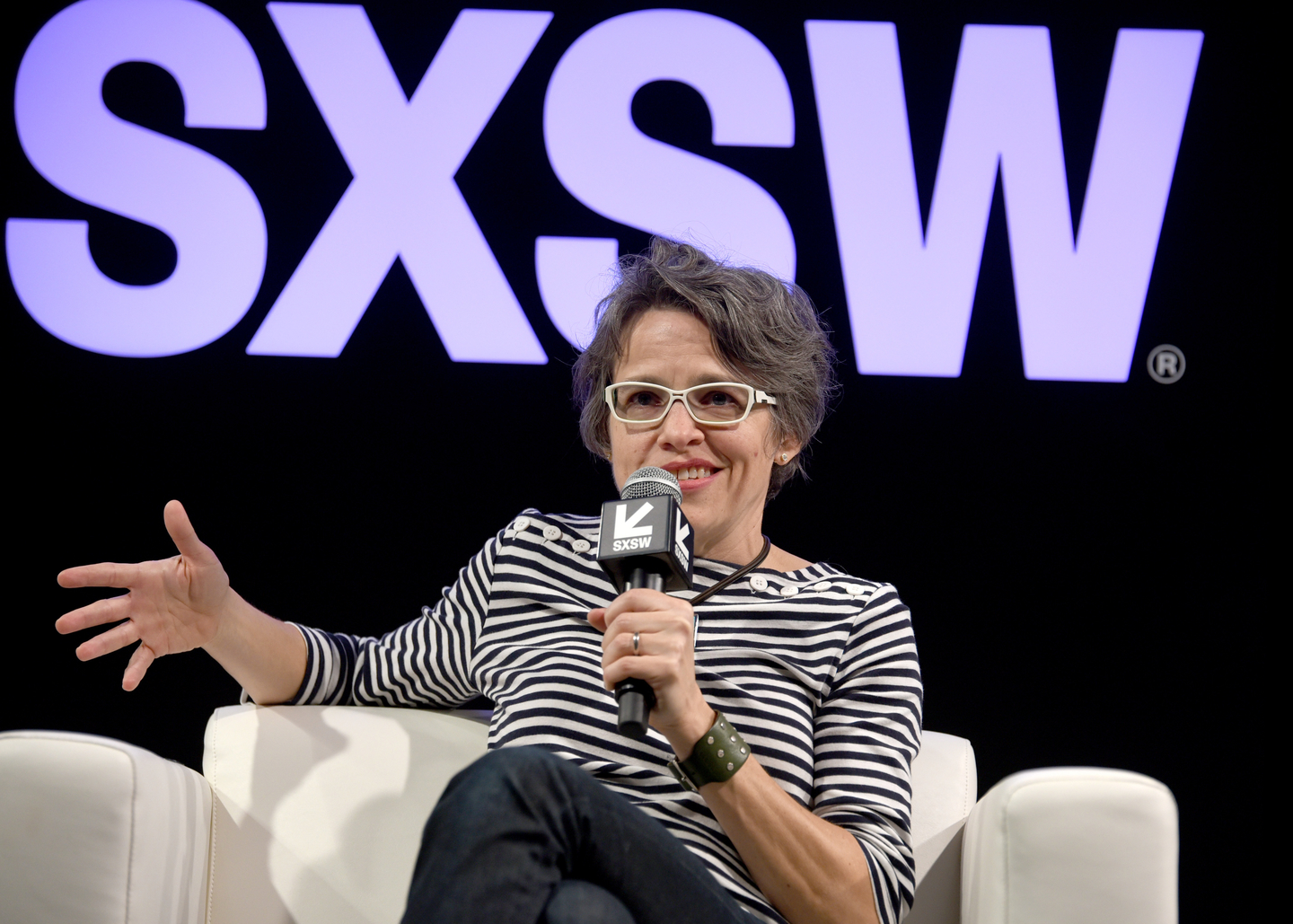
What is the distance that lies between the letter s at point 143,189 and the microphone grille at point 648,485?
1676 mm

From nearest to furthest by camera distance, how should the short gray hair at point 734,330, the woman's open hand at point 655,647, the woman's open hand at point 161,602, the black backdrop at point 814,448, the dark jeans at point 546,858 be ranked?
the dark jeans at point 546,858 < the woman's open hand at point 655,647 < the woman's open hand at point 161,602 < the short gray hair at point 734,330 < the black backdrop at point 814,448

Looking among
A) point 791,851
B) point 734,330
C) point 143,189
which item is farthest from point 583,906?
point 143,189

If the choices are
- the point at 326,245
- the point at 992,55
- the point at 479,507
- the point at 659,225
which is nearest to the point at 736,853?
the point at 479,507

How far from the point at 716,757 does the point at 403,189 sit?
74.7 inches

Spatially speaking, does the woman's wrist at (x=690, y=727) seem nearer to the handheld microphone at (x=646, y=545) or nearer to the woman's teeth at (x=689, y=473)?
the handheld microphone at (x=646, y=545)

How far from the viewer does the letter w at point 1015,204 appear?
9.02 ft

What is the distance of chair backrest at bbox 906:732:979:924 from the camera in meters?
1.61

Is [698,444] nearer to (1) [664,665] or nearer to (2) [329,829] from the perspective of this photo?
(1) [664,665]

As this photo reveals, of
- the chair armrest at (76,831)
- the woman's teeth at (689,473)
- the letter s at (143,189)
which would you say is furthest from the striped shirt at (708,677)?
the letter s at (143,189)

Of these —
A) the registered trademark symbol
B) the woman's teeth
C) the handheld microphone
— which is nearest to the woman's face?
the woman's teeth

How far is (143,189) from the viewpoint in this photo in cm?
279

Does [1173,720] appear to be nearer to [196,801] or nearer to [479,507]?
[479,507]

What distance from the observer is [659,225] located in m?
2.77

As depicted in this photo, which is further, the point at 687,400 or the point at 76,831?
the point at 687,400
